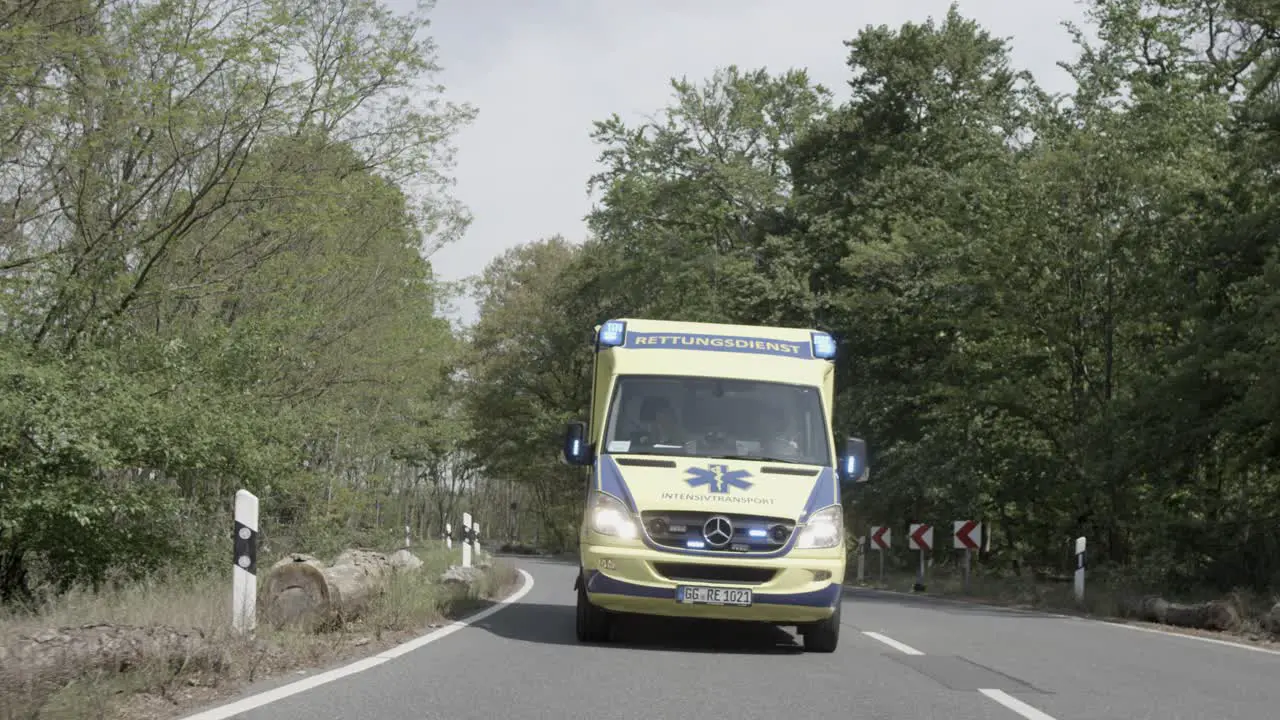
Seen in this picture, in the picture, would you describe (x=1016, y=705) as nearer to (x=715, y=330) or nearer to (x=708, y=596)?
(x=708, y=596)

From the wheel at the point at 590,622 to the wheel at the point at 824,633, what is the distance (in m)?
1.63

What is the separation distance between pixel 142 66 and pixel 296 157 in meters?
2.65

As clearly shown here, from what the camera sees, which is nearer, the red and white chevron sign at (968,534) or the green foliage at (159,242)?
the green foliage at (159,242)

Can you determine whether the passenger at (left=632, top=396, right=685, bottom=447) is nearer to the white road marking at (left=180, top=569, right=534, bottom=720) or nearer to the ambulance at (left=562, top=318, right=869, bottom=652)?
the ambulance at (left=562, top=318, right=869, bottom=652)

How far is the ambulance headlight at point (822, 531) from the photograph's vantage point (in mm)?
11000

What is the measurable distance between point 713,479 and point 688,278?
3118cm

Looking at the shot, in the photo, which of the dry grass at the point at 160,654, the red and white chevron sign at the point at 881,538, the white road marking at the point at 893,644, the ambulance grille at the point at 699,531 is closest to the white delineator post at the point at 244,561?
the dry grass at the point at 160,654

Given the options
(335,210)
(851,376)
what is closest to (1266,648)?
(335,210)

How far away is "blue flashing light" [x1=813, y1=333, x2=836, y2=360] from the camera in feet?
41.5

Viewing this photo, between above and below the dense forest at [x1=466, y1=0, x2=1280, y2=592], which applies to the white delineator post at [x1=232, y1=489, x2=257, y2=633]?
below

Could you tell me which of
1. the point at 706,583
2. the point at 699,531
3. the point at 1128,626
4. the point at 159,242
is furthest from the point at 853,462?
the point at 159,242

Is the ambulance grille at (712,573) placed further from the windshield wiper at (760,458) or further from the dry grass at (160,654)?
the dry grass at (160,654)

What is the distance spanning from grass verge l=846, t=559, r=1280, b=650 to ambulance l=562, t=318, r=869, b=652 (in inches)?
212

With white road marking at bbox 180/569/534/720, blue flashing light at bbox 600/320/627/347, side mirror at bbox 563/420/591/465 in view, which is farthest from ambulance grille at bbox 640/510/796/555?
blue flashing light at bbox 600/320/627/347
